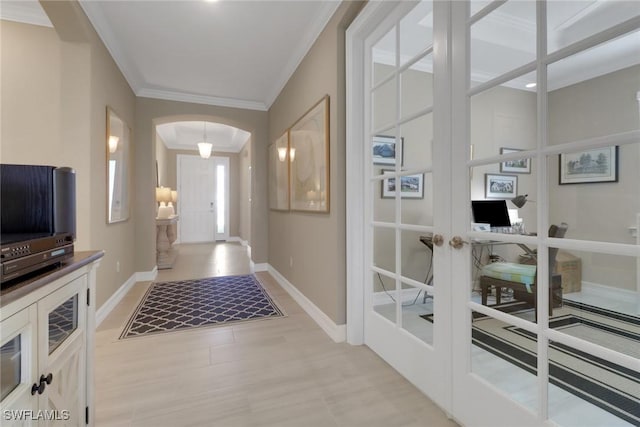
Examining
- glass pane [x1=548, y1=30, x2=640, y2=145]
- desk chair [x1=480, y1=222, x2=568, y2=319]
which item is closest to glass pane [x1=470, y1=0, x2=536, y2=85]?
glass pane [x1=548, y1=30, x2=640, y2=145]

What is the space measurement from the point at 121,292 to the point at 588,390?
398cm

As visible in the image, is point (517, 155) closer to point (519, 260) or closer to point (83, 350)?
point (519, 260)

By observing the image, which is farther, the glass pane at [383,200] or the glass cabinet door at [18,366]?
the glass pane at [383,200]

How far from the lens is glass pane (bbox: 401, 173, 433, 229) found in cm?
164

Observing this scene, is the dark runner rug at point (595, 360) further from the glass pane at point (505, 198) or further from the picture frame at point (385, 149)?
the picture frame at point (385, 149)

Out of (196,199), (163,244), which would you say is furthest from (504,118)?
(196,199)

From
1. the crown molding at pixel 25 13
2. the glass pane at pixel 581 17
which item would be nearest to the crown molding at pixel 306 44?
the glass pane at pixel 581 17

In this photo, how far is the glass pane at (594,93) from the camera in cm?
87

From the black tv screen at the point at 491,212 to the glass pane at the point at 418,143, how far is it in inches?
14.2

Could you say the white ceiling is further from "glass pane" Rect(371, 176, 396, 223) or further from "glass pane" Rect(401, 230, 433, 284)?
"glass pane" Rect(401, 230, 433, 284)

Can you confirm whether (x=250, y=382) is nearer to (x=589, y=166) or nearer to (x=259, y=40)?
(x=589, y=166)

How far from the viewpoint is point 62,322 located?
103cm

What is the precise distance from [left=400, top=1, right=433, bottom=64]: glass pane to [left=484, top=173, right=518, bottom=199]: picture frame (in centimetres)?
86

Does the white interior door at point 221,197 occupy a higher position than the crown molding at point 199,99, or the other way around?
the crown molding at point 199,99
